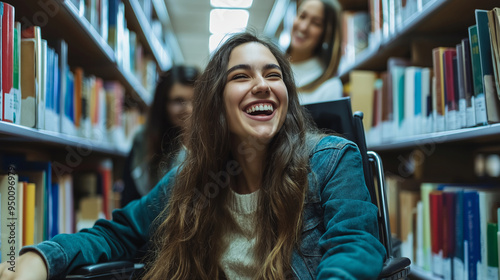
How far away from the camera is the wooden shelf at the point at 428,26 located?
4.35 feet

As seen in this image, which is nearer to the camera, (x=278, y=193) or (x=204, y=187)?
(x=278, y=193)

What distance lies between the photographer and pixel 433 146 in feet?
5.45

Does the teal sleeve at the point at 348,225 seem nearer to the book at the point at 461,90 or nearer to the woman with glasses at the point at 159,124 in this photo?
the book at the point at 461,90

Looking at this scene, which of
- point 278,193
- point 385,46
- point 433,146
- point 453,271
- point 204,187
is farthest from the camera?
point 385,46

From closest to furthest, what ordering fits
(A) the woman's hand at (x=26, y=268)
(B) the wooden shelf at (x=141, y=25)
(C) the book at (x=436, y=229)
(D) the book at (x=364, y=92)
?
(A) the woman's hand at (x=26, y=268)
(C) the book at (x=436, y=229)
(D) the book at (x=364, y=92)
(B) the wooden shelf at (x=141, y=25)

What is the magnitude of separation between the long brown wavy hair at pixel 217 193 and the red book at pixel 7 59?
488mm

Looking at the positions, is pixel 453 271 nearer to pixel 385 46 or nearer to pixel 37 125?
pixel 385 46

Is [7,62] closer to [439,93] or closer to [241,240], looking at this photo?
[241,240]

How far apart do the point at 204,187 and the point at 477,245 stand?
0.85 m

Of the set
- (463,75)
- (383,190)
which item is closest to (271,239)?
(383,190)

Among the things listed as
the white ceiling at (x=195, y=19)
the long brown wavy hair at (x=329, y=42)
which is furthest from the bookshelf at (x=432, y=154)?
the white ceiling at (x=195, y=19)

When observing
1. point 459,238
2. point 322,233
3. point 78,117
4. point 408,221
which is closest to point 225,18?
point 78,117

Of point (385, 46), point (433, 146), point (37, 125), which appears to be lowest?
point (433, 146)

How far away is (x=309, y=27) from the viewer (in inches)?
82.4
